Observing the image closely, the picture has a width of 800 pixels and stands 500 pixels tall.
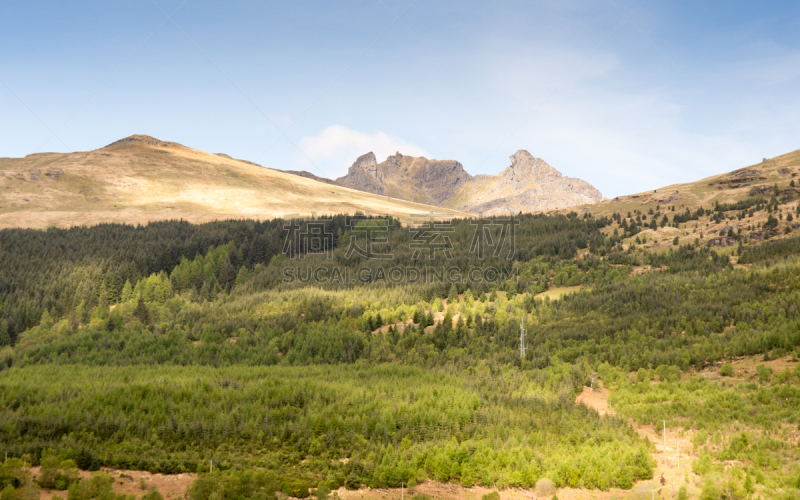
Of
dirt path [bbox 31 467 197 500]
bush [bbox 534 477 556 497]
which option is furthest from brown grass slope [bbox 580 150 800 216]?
dirt path [bbox 31 467 197 500]

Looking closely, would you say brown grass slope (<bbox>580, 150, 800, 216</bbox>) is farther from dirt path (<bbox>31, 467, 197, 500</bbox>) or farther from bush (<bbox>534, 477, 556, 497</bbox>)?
dirt path (<bbox>31, 467, 197, 500</bbox>)

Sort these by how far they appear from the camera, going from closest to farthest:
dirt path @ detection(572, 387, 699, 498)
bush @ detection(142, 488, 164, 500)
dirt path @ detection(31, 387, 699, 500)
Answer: bush @ detection(142, 488, 164, 500) → dirt path @ detection(572, 387, 699, 498) → dirt path @ detection(31, 387, 699, 500)

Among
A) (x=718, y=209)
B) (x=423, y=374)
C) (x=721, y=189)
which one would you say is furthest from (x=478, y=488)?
(x=721, y=189)

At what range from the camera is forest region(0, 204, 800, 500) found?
113 ft

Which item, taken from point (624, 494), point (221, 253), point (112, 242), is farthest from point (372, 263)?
point (624, 494)

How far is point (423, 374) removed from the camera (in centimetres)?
6425

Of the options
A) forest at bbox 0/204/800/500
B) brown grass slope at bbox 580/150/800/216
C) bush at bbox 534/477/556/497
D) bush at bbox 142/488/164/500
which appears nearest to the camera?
bush at bbox 142/488/164/500

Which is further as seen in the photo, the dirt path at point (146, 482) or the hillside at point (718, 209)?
the hillside at point (718, 209)

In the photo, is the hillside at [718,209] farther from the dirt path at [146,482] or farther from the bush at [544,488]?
the dirt path at [146,482]

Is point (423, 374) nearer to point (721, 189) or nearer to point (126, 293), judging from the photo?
point (126, 293)

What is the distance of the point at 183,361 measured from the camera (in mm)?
84250

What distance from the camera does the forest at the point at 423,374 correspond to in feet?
113

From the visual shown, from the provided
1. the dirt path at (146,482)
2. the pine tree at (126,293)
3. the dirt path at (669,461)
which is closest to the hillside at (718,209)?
the dirt path at (669,461)

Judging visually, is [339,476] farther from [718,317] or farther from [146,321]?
[146,321]
